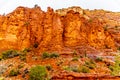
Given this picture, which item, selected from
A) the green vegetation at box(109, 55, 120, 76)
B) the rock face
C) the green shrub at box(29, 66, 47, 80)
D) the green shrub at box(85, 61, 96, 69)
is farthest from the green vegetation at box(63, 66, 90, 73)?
the rock face

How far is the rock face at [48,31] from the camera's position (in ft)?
282

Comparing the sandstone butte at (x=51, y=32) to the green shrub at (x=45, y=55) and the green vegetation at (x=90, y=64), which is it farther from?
the green vegetation at (x=90, y=64)

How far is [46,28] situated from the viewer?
8750 cm

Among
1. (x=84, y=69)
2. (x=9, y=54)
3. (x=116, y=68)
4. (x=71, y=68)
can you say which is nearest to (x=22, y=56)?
(x=9, y=54)

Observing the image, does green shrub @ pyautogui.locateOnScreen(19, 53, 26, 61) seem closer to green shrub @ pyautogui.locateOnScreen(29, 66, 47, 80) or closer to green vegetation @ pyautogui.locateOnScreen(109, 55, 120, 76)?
green shrub @ pyautogui.locateOnScreen(29, 66, 47, 80)

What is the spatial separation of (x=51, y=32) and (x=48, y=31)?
0.83 m

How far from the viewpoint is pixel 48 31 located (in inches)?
3401

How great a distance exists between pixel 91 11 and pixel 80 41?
7563 centimetres

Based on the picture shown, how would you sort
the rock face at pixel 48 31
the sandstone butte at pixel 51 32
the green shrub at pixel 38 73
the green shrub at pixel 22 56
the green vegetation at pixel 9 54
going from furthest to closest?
1. the rock face at pixel 48 31
2. the sandstone butte at pixel 51 32
3. the green vegetation at pixel 9 54
4. the green shrub at pixel 22 56
5. the green shrub at pixel 38 73

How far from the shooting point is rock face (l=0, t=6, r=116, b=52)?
85.9 metres

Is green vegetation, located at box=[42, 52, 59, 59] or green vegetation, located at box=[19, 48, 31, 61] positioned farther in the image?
green vegetation, located at box=[19, 48, 31, 61]

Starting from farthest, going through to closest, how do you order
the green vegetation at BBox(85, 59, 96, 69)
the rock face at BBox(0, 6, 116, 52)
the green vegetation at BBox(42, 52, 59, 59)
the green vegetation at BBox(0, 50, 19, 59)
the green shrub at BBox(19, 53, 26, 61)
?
the rock face at BBox(0, 6, 116, 52), the green vegetation at BBox(0, 50, 19, 59), the green shrub at BBox(19, 53, 26, 61), the green vegetation at BBox(42, 52, 59, 59), the green vegetation at BBox(85, 59, 96, 69)

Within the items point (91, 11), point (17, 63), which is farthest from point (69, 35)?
point (91, 11)

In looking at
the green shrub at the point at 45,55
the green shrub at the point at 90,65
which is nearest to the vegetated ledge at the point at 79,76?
the green shrub at the point at 90,65
